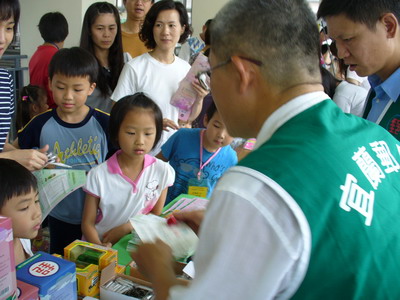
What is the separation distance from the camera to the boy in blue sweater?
1.89 m

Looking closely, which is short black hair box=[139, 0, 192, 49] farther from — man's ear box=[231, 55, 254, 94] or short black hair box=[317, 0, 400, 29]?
man's ear box=[231, 55, 254, 94]

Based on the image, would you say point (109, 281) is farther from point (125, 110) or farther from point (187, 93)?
point (187, 93)

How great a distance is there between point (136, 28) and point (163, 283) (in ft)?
8.75

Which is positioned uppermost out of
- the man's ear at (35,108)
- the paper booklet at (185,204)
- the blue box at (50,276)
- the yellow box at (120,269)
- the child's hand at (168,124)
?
the child's hand at (168,124)

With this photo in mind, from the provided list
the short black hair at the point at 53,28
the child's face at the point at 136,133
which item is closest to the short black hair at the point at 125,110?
the child's face at the point at 136,133

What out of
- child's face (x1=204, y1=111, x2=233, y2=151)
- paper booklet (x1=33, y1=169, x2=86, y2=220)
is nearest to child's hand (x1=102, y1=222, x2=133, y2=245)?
paper booklet (x1=33, y1=169, x2=86, y2=220)

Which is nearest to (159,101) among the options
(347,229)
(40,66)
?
(40,66)

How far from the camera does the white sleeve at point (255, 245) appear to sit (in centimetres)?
57

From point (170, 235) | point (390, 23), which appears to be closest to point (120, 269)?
point (170, 235)

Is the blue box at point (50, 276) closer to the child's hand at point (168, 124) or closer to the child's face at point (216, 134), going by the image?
the child's face at point (216, 134)

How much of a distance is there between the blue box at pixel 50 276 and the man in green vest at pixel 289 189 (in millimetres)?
321

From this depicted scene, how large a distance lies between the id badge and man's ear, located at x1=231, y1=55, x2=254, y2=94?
1.40 meters

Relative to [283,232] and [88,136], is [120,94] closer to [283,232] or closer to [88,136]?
[88,136]

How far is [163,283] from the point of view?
0.76 metres
